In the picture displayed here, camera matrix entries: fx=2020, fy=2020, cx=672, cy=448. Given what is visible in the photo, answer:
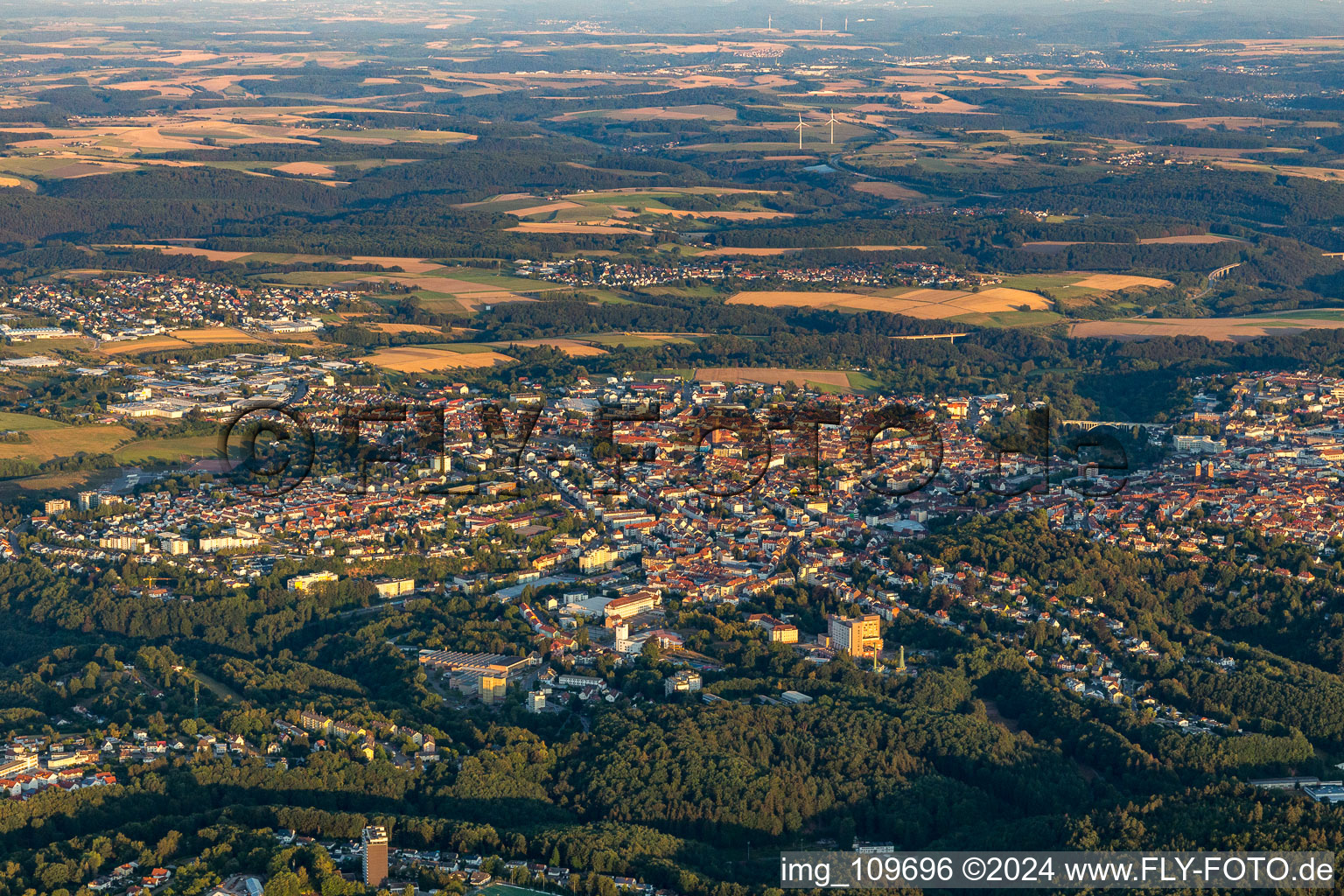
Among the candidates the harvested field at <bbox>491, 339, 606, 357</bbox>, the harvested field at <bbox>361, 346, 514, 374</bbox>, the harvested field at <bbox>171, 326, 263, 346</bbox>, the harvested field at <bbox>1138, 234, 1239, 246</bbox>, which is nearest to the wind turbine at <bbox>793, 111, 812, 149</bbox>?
the harvested field at <bbox>1138, 234, 1239, 246</bbox>

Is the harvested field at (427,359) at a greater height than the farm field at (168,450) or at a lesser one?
lesser

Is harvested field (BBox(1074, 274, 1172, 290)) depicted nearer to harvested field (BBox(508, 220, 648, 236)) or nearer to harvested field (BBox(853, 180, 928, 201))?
harvested field (BBox(508, 220, 648, 236))

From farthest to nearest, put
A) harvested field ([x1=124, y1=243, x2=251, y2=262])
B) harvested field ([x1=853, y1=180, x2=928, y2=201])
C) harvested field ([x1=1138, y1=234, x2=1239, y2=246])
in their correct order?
harvested field ([x1=853, y1=180, x2=928, y2=201]) → harvested field ([x1=1138, y1=234, x2=1239, y2=246]) → harvested field ([x1=124, y1=243, x2=251, y2=262])

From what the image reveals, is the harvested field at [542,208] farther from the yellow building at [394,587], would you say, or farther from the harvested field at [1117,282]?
the yellow building at [394,587]

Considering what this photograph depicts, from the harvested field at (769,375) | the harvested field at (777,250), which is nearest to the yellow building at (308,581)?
the harvested field at (769,375)

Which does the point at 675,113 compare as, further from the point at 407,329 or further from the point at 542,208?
the point at 407,329

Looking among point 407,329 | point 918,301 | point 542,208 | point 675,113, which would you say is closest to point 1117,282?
point 918,301

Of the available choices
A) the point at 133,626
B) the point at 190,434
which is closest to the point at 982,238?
the point at 190,434
